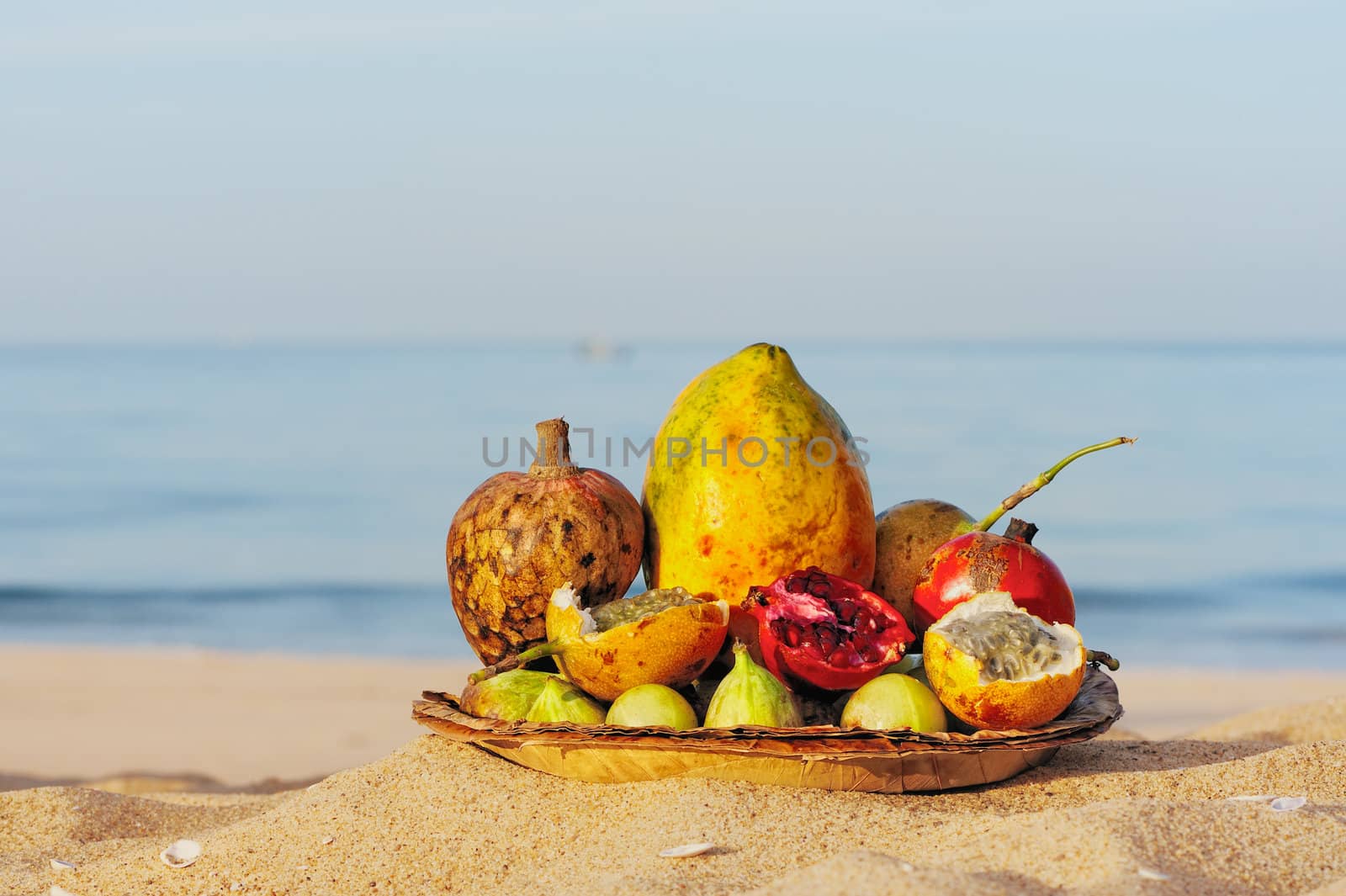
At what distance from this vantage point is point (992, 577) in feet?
12.0

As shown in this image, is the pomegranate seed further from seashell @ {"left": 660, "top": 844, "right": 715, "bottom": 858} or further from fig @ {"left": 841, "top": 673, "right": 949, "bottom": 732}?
seashell @ {"left": 660, "top": 844, "right": 715, "bottom": 858}

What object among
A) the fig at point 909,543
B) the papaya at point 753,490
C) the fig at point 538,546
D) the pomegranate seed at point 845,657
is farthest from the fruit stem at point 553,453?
the fig at point 909,543

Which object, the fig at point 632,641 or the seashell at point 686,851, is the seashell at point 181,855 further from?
the seashell at point 686,851

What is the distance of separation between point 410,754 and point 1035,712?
1865 mm

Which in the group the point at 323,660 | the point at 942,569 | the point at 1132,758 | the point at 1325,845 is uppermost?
the point at 942,569

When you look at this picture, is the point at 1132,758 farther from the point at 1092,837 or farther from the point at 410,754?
the point at 410,754

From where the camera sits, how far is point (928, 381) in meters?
40.4

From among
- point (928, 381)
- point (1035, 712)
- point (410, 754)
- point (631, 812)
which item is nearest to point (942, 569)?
point (1035, 712)

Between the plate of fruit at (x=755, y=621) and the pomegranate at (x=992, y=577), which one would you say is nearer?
the plate of fruit at (x=755, y=621)

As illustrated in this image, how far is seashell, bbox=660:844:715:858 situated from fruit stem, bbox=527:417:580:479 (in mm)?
1369

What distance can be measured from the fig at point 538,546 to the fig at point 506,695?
0.16 m

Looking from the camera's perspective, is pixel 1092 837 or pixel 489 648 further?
pixel 489 648

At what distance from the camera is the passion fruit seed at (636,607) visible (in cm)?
352

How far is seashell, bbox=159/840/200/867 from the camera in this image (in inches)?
130
